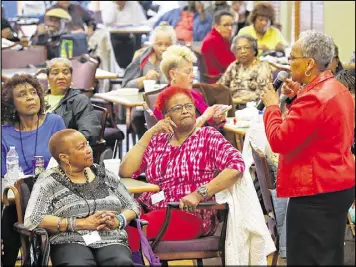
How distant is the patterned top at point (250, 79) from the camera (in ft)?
28.5

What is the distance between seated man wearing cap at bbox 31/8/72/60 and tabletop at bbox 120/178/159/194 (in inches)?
264

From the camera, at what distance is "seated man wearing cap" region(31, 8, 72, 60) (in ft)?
40.3

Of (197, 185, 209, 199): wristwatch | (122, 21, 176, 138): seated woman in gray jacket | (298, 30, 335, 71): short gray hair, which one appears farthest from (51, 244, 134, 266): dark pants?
(122, 21, 176, 138): seated woman in gray jacket

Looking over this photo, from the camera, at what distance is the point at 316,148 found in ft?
14.7

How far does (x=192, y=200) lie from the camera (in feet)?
17.7

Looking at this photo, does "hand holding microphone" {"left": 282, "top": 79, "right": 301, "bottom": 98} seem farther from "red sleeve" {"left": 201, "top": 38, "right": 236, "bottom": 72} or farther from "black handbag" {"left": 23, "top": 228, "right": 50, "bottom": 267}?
"red sleeve" {"left": 201, "top": 38, "right": 236, "bottom": 72}

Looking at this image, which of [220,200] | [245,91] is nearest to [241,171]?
[220,200]

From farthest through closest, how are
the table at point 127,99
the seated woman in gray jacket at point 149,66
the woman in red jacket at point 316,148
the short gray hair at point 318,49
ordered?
the seated woman in gray jacket at point 149,66 < the table at point 127,99 < the short gray hair at point 318,49 < the woman in red jacket at point 316,148

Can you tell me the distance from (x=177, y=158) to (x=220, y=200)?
0.37 meters

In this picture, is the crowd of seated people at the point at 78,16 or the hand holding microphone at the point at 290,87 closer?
the hand holding microphone at the point at 290,87

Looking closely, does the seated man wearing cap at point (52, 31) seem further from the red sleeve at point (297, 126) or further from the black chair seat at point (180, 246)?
the red sleeve at point (297, 126)

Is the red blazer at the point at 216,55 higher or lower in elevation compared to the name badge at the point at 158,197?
higher

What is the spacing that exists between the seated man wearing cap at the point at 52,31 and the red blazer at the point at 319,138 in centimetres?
792

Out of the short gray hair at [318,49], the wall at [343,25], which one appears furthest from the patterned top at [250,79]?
the wall at [343,25]
